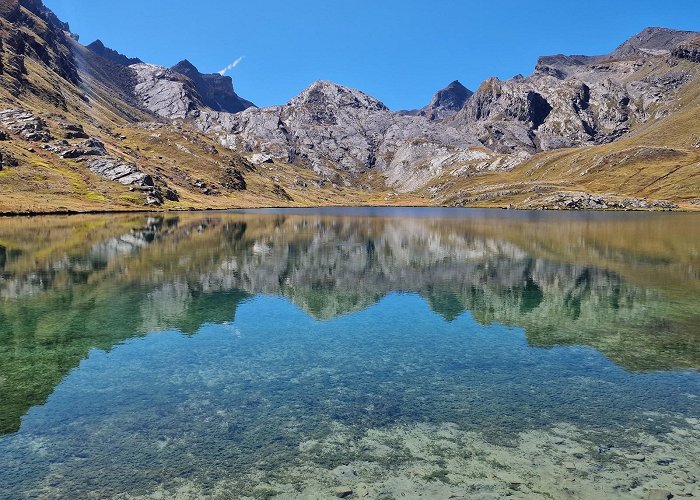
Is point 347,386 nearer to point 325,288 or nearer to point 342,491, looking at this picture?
point 342,491

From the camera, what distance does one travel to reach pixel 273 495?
15.0 m

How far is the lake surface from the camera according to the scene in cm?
1628

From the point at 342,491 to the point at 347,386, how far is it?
8940 millimetres

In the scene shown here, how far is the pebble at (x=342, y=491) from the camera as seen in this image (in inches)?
595

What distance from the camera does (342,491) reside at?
1530cm

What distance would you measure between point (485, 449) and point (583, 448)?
3.93 m

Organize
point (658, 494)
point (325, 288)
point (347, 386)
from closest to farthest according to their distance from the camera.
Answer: point (658, 494) < point (347, 386) < point (325, 288)

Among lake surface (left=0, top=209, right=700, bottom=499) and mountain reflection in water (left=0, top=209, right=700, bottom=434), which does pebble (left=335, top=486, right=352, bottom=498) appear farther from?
mountain reflection in water (left=0, top=209, right=700, bottom=434)

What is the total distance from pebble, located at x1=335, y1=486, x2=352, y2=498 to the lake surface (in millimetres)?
198

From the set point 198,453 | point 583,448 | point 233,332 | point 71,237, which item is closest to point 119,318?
point 233,332

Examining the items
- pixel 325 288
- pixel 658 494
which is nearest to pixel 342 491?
pixel 658 494

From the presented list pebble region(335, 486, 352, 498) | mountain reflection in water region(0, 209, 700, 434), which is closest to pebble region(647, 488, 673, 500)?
pebble region(335, 486, 352, 498)

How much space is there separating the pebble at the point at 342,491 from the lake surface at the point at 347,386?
0.20m

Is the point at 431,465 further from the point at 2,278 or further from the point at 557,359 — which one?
the point at 2,278
